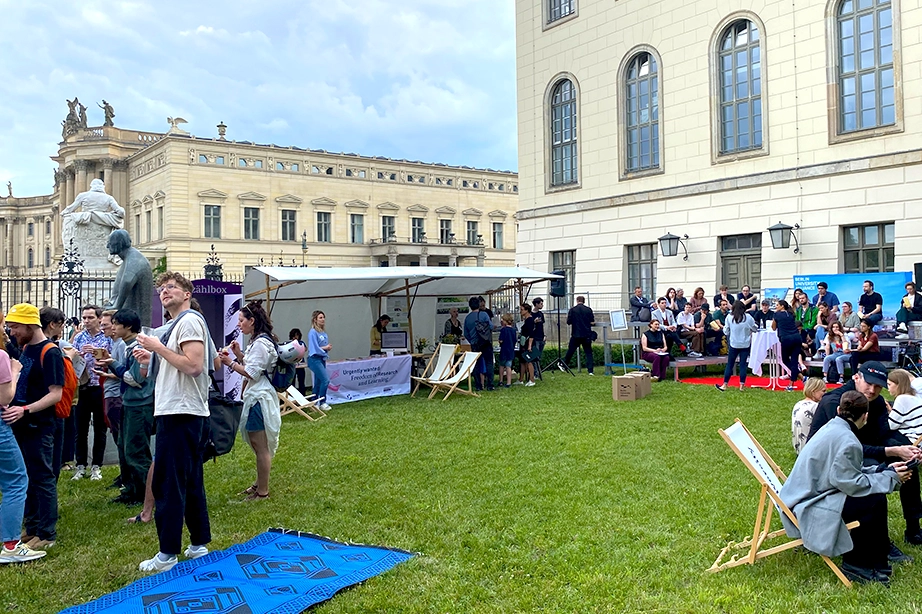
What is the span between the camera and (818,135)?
→ 19609mm

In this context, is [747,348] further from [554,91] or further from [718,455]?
[554,91]

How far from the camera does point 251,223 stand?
60.1 meters

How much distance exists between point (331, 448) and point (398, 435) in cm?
113

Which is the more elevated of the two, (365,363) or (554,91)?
(554,91)

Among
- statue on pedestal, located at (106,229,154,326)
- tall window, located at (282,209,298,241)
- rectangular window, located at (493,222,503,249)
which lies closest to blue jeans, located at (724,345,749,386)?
statue on pedestal, located at (106,229,154,326)

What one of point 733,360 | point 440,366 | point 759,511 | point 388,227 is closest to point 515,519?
point 759,511

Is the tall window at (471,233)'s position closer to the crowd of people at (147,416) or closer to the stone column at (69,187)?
the stone column at (69,187)

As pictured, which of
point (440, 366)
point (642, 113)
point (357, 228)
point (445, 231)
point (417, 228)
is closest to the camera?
point (440, 366)

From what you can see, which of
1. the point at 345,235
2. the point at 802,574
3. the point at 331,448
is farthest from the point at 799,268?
the point at 345,235

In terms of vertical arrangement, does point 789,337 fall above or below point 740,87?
below

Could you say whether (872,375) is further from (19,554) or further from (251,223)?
(251,223)

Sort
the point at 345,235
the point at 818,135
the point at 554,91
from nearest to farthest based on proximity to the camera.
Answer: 1. the point at 818,135
2. the point at 554,91
3. the point at 345,235

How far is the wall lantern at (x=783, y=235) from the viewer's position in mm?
19875

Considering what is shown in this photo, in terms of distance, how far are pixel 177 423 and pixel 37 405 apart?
4.23 ft
